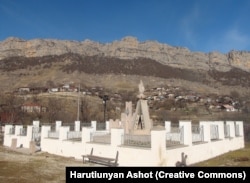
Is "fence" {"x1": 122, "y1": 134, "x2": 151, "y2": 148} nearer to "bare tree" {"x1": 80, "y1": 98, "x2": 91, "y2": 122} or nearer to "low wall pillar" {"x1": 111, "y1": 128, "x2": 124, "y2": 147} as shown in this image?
"low wall pillar" {"x1": 111, "y1": 128, "x2": 124, "y2": 147}

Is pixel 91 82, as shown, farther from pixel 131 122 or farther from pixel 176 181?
pixel 176 181

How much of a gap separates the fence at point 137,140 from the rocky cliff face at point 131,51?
140 metres

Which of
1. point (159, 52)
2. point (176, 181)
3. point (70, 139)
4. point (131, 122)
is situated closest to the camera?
point (176, 181)

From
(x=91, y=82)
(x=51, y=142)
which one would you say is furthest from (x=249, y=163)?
(x=91, y=82)

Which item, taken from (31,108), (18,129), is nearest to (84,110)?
(31,108)

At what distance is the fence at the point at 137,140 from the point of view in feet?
40.9

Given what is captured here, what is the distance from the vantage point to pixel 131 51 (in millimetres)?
173000

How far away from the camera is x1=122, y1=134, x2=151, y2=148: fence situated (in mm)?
12459

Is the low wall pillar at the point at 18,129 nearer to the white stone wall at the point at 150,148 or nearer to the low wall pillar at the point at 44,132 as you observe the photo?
the white stone wall at the point at 150,148

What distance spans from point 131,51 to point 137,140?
163 m

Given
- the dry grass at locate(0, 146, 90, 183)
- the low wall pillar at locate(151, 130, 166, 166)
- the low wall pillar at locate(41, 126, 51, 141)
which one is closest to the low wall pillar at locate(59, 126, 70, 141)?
the low wall pillar at locate(41, 126, 51, 141)

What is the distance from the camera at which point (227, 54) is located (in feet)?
649

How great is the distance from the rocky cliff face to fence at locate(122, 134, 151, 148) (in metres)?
140

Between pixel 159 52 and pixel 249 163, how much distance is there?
167658mm
